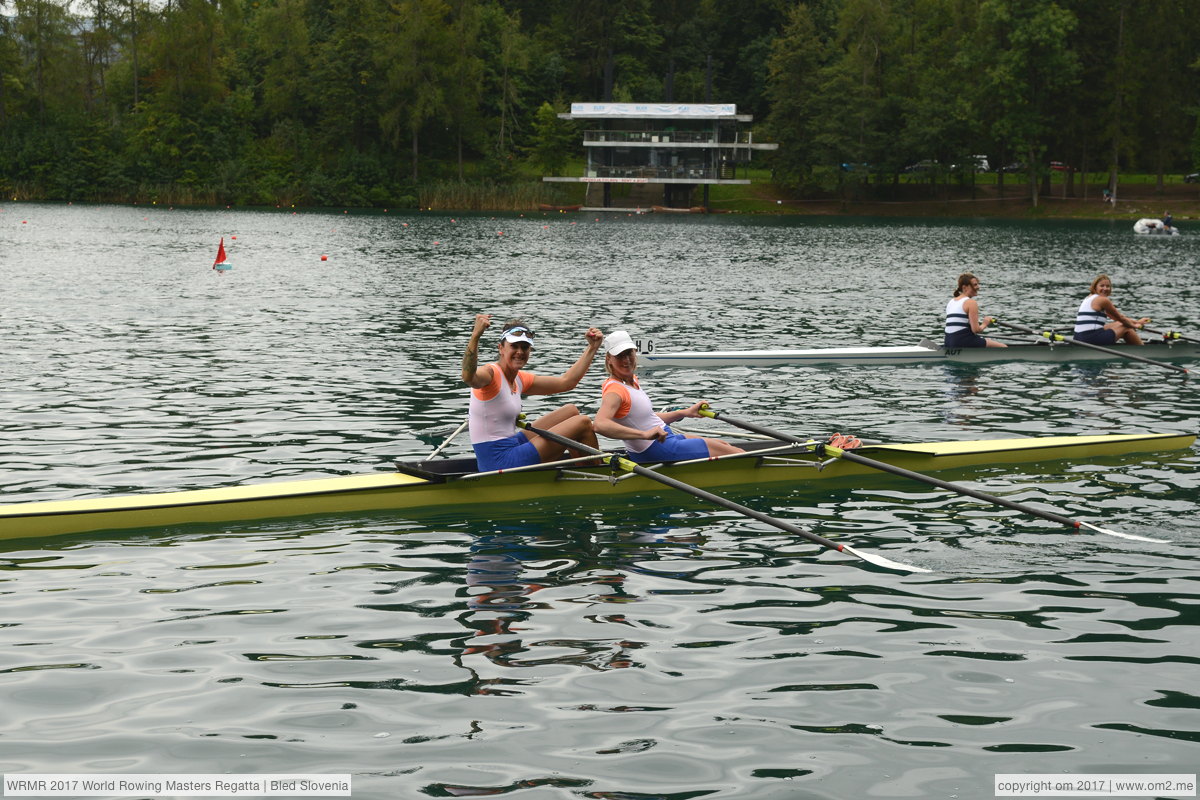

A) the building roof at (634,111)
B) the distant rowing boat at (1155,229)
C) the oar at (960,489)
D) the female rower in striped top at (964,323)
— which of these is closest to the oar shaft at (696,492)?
the oar at (960,489)

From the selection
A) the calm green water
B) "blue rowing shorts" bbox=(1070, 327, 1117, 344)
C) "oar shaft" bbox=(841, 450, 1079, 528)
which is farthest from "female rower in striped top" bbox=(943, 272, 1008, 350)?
"oar shaft" bbox=(841, 450, 1079, 528)

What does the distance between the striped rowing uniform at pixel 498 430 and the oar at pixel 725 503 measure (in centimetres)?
17

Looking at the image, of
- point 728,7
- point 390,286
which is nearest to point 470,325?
point 390,286

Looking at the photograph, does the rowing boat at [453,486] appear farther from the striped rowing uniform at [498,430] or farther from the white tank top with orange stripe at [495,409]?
the white tank top with orange stripe at [495,409]

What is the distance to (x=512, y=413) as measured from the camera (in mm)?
11750

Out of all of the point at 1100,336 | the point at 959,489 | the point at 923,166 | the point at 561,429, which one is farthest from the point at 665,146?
the point at 959,489

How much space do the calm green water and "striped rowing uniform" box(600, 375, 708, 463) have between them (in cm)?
54

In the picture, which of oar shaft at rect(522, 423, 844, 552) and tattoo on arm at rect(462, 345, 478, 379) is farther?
tattoo on arm at rect(462, 345, 478, 379)

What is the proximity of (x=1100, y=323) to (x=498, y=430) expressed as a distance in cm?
1451

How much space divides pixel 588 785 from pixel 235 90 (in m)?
123

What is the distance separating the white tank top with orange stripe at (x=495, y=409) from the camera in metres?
11.5

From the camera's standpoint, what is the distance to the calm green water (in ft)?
22.2

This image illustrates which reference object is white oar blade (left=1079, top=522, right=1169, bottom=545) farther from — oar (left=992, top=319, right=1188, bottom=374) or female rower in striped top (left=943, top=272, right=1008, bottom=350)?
oar (left=992, top=319, right=1188, bottom=374)

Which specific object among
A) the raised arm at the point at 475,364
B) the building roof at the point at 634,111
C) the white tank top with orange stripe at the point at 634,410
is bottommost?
the white tank top with orange stripe at the point at 634,410
